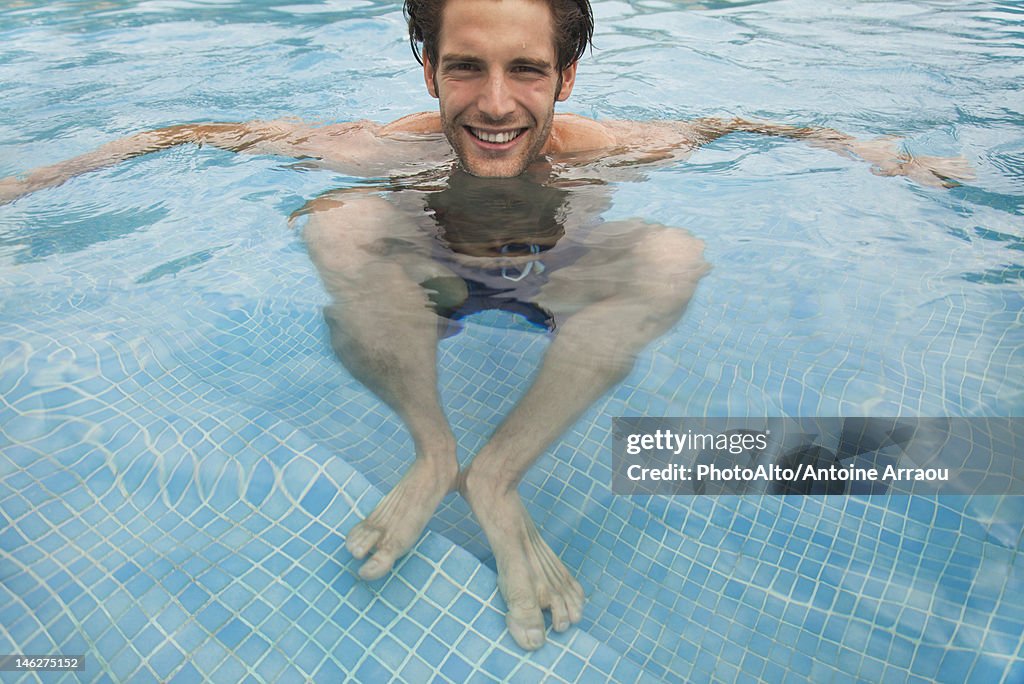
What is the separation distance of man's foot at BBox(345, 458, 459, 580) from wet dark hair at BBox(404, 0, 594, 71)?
1.51 m

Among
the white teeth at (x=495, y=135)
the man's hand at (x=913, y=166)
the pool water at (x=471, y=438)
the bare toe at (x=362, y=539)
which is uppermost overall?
Answer: the white teeth at (x=495, y=135)

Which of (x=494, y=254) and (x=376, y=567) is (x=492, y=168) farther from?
(x=376, y=567)

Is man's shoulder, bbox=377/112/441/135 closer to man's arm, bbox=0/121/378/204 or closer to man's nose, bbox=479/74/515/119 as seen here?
man's arm, bbox=0/121/378/204

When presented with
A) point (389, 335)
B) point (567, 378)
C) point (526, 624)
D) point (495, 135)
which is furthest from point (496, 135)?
point (526, 624)

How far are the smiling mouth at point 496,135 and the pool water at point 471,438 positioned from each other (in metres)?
0.65

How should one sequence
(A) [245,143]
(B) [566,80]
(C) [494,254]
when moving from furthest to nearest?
1. (A) [245,143]
2. (B) [566,80]
3. (C) [494,254]

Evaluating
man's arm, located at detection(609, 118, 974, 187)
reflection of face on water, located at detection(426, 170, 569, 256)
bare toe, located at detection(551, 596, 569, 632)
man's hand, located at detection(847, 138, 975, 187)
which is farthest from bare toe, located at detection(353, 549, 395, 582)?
man's hand, located at detection(847, 138, 975, 187)

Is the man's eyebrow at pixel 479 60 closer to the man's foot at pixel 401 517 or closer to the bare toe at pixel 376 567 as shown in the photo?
the man's foot at pixel 401 517

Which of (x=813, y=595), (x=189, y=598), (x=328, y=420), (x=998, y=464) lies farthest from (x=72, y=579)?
(x=998, y=464)

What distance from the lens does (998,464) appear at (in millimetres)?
1876

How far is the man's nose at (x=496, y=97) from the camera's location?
2337 mm

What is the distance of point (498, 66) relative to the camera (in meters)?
2.32

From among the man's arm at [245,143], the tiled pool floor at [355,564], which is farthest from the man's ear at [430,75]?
the tiled pool floor at [355,564]

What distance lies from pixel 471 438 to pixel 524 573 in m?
0.52
